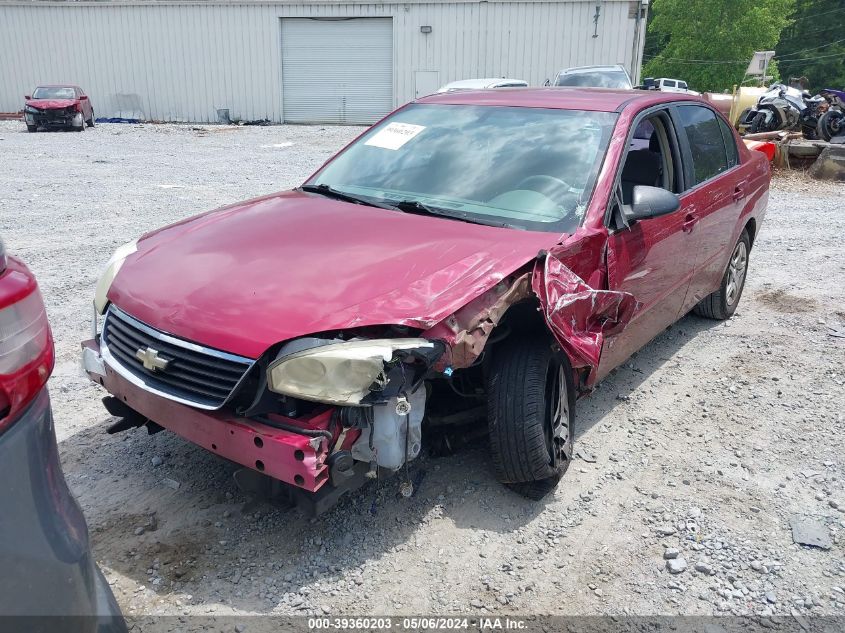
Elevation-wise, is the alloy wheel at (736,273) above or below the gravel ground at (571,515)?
above

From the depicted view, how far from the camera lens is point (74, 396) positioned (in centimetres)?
410

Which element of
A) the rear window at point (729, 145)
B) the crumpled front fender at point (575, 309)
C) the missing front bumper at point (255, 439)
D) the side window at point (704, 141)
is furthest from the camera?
the rear window at point (729, 145)

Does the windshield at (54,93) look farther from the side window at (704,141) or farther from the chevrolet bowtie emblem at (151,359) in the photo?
the chevrolet bowtie emblem at (151,359)

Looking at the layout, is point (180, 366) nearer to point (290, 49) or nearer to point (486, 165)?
point (486, 165)

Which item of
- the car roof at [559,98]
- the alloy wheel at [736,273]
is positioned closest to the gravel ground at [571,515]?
the alloy wheel at [736,273]

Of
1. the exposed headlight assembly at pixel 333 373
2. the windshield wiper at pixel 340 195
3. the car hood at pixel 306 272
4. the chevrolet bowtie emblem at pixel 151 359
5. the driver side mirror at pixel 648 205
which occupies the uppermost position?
the driver side mirror at pixel 648 205

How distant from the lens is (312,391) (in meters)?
2.39

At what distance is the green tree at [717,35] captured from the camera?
4625cm

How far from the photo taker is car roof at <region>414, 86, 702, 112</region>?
3.97 meters

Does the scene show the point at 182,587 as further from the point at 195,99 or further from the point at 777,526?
the point at 195,99

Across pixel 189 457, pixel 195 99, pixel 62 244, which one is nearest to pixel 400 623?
pixel 189 457

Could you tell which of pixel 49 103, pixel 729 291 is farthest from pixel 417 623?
pixel 49 103

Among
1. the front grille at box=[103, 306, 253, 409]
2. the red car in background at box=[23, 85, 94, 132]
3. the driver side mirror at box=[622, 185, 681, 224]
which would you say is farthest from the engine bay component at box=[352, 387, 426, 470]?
the red car in background at box=[23, 85, 94, 132]

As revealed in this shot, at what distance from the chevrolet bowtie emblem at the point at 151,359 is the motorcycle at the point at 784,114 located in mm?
15665
